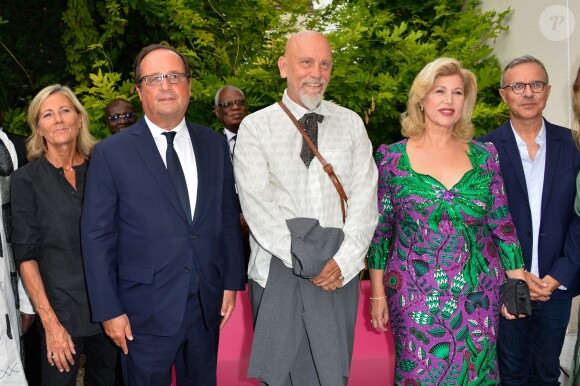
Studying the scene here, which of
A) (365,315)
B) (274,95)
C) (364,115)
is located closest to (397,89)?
(364,115)

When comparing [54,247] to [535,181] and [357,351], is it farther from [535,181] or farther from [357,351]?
[535,181]

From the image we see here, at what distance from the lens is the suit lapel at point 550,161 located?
3.66m

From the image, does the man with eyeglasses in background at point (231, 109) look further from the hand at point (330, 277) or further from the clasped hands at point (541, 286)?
the clasped hands at point (541, 286)

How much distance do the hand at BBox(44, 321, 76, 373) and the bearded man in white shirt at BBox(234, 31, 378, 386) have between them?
1.01 meters

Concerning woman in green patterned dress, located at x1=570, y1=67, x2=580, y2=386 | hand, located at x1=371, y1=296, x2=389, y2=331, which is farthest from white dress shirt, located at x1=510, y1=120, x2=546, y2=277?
hand, located at x1=371, y1=296, x2=389, y2=331

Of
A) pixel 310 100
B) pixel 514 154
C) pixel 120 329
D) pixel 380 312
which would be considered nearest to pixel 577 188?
pixel 514 154

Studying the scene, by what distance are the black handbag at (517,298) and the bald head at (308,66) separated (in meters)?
1.33

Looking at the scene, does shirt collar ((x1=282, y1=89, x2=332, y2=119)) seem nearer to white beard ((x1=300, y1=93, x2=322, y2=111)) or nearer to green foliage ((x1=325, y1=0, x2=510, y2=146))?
white beard ((x1=300, y1=93, x2=322, y2=111))

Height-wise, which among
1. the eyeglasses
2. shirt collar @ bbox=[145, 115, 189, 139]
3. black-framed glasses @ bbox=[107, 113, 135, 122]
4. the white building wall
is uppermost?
the white building wall

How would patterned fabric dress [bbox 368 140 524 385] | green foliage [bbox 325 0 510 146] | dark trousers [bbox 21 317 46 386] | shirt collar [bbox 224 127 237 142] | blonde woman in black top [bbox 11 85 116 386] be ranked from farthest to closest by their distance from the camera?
green foliage [bbox 325 0 510 146]
shirt collar [bbox 224 127 237 142]
dark trousers [bbox 21 317 46 386]
blonde woman in black top [bbox 11 85 116 386]
patterned fabric dress [bbox 368 140 524 385]

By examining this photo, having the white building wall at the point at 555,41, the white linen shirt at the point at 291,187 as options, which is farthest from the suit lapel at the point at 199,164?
the white building wall at the point at 555,41

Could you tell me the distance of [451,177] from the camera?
3.24 m

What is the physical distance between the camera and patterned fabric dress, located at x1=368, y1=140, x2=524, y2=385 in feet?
10.4

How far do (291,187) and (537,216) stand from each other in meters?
1.43
